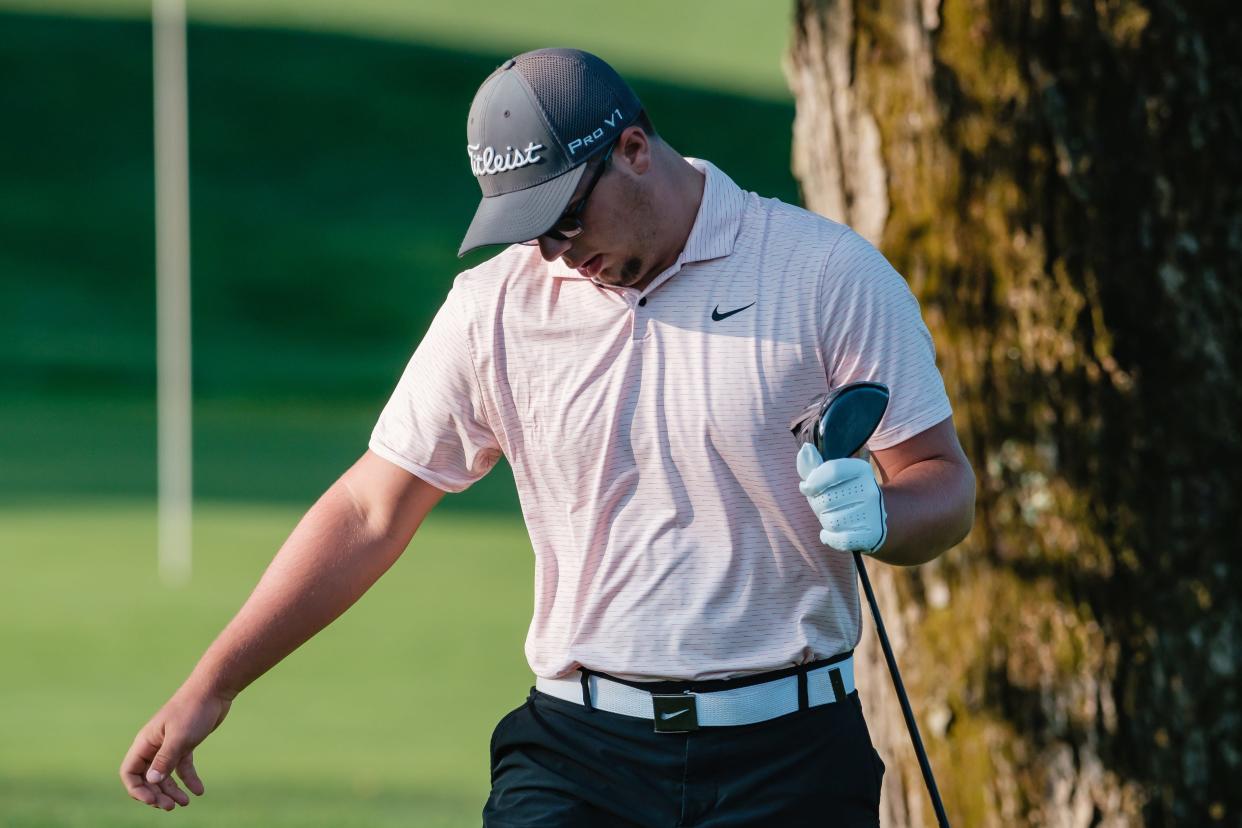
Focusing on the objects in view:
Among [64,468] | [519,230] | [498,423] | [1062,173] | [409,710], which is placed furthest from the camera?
[64,468]

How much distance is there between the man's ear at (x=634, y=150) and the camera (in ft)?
12.4

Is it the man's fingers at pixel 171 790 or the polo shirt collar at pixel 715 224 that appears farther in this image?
the man's fingers at pixel 171 790

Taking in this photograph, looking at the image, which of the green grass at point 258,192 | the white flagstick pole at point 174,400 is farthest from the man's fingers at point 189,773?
the green grass at point 258,192

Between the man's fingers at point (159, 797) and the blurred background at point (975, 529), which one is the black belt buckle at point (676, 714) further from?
the blurred background at point (975, 529)

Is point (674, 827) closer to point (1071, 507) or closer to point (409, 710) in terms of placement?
point (1071, 507)

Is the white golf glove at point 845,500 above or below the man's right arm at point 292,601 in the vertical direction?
above

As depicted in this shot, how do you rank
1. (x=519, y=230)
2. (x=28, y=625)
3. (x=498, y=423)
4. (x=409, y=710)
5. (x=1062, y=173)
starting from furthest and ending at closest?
(x=28, y=625) → (x=409, y=710) → (x=1062, y=173) → (x=498, y=423) → (x=519, y=230)

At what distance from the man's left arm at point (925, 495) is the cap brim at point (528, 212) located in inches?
30.7

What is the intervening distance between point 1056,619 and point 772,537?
1720 millimetres

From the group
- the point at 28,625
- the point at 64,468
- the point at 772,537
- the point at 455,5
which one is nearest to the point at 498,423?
the point at 772,537

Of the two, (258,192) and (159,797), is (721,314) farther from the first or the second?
(258,192)

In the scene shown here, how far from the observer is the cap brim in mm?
3627

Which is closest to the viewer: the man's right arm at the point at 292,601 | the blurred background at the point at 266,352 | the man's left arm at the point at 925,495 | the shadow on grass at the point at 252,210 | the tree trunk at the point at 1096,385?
the man's left arm at the point at 925,495

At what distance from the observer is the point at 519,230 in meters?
3.64
